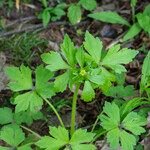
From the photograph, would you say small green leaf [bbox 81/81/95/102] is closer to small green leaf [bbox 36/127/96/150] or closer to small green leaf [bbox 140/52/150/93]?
small green leaf [bbox 36/127/96/150]

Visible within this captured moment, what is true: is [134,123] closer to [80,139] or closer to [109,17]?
[80,139]

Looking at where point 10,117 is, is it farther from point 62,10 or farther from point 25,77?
point 62,10

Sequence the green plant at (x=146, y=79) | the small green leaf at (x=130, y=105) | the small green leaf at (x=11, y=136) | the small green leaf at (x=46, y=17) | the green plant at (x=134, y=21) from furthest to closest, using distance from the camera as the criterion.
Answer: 1. the small green leaf at (x=46, y=17)
2. the green plant at (x=134, y=21)
3. the green plant at (x=146, y=79)
4. the small green leaf at (x=130, y=105)
5. the small green leaf at (x=11, y=136)

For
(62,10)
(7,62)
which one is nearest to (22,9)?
(62,10)

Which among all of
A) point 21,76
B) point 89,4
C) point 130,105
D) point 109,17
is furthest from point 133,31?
point 21,76

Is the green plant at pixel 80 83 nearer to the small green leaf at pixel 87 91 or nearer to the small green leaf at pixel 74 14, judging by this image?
the small green leaf at pixel 87 91

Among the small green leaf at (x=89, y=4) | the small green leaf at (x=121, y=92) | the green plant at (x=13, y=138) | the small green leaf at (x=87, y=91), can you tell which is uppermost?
the small green leaf at (x=89, y=4)

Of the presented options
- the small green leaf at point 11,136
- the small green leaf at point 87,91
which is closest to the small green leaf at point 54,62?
the small green leaf at point 87,91
